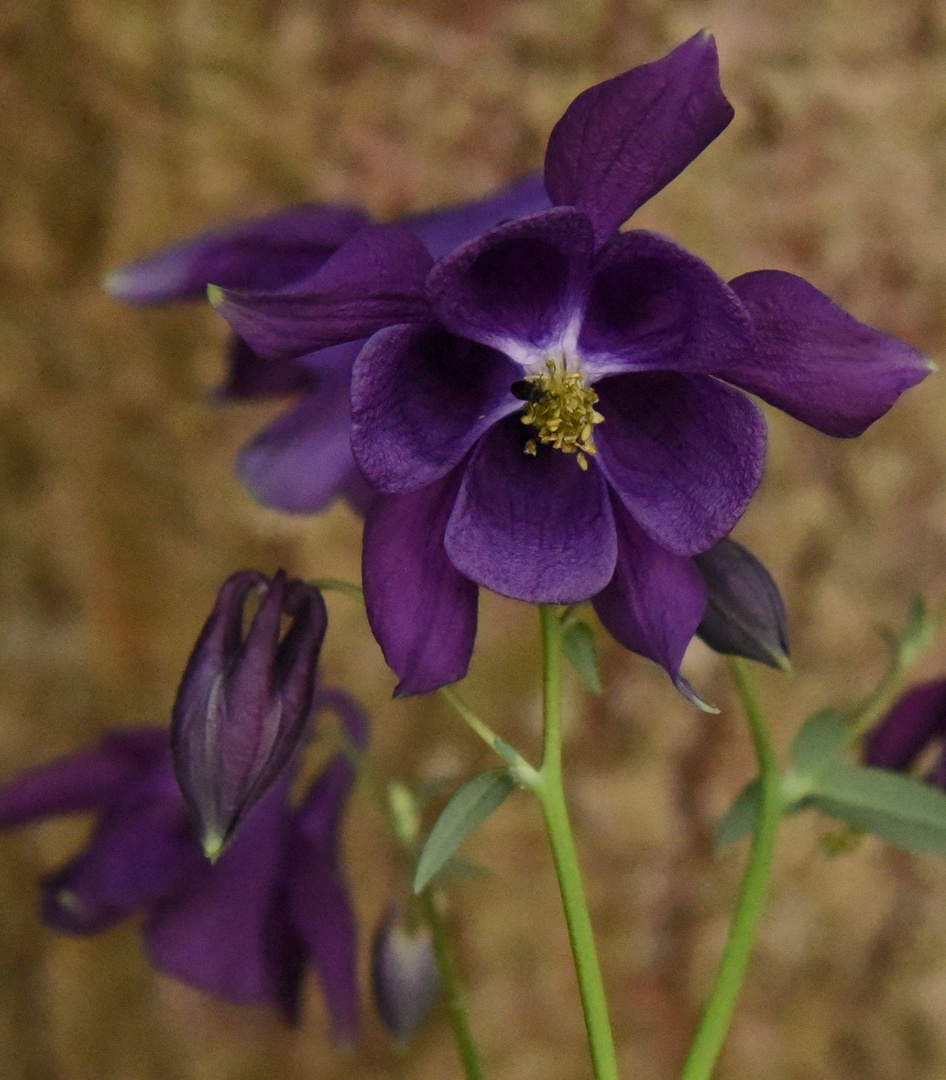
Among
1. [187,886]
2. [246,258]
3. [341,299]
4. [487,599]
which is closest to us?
[341,299]

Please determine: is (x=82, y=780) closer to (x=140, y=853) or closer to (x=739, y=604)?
(x=140, y=853)

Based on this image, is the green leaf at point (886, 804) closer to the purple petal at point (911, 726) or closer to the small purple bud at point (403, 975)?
the purple petal at point (911, 726)

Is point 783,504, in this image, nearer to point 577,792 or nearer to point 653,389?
point 577,792

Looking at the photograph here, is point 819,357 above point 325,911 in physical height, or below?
above

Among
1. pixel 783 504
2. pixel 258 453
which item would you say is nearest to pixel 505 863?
pixel 783 504

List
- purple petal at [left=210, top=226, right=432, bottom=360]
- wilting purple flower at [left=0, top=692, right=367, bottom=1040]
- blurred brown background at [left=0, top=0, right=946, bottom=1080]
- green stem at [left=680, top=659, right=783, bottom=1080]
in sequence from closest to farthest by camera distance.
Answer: purple petal at [left=210, top=226, right=432, bottom=360] → green stem at [left=680, top=659, right=783, bottom=1080] → wilting purple flower at [left=0, top=692, right=367, bottom=1040] → blurred brown background at [left=0, top=0, right=946, bottom=1080]

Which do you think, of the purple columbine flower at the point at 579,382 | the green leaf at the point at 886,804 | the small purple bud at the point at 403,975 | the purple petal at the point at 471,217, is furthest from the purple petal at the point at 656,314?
the small purple bud at the point at 403,975

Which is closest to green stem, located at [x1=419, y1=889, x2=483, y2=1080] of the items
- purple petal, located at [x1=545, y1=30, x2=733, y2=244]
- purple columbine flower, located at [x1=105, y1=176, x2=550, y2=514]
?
purple columbine flower, located at [x1=105, y1=176, x2=550, y2=514]

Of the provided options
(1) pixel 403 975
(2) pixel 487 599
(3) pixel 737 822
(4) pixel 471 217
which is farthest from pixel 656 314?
(2) pixel 487 599

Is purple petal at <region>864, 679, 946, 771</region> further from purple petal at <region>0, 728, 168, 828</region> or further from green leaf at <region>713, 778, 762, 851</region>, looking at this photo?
purple petal at <region>0, 728, 168, 828</region>
